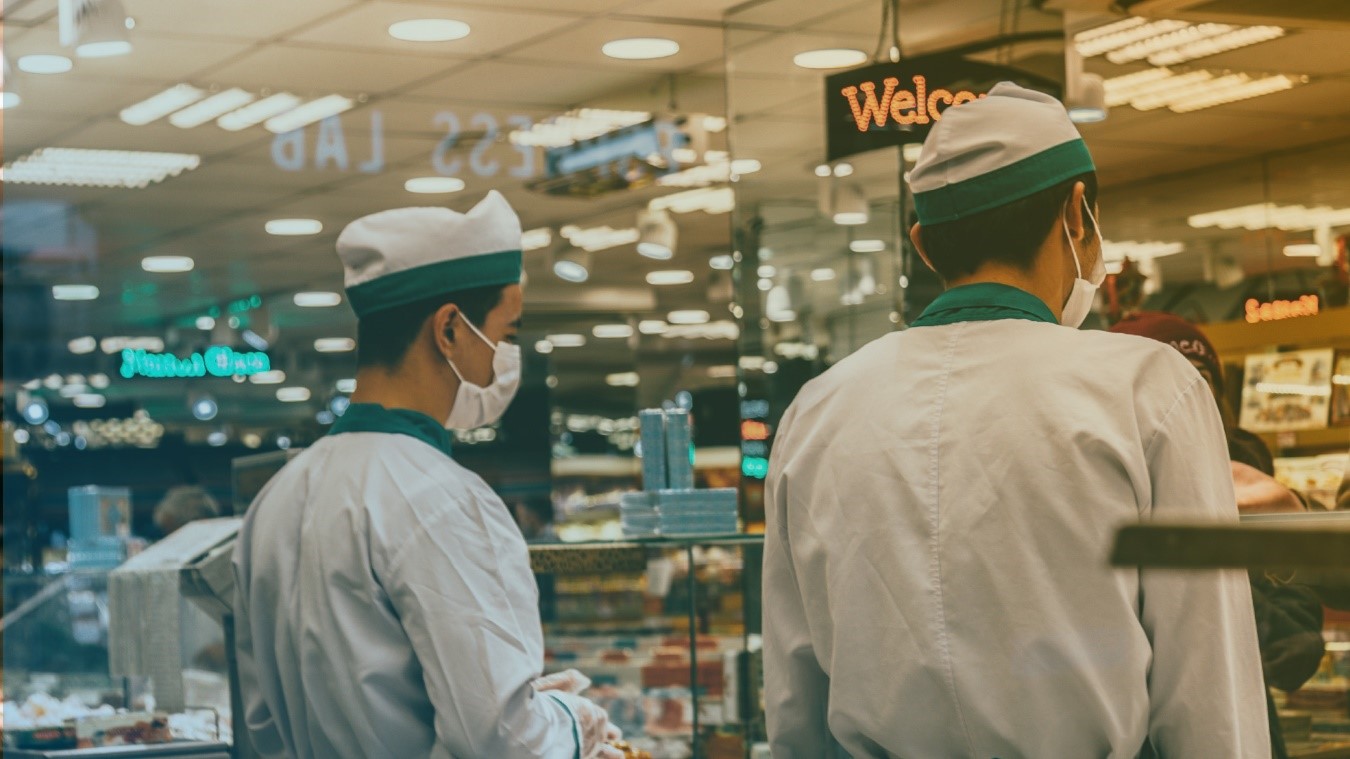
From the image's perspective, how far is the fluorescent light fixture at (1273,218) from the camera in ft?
24.7

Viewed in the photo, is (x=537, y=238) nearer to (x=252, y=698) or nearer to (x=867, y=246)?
(x=867, y=246)

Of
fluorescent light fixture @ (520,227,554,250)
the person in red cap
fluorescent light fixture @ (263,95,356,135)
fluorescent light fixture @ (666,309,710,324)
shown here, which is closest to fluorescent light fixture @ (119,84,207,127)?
fluorescent light fixture @ (263,95,356,135)

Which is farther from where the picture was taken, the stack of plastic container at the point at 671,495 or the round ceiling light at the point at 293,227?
the round ceiling light at the point at 293,227

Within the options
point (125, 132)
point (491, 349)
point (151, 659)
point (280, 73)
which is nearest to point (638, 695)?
point (151, 659)

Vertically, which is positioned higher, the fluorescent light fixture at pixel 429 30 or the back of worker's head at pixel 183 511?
the fluorescent light fixture at pixel 429 30

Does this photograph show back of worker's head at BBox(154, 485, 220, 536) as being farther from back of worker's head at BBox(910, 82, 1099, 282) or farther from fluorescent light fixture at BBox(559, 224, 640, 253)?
back of worker's head at BBox(910, 82, 1099, 282)

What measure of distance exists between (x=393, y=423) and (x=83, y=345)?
35.8 ft

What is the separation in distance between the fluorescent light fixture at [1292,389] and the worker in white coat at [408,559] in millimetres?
5492

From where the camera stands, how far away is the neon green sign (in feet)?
24.7

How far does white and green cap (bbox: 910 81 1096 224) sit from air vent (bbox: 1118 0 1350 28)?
2.97 metres

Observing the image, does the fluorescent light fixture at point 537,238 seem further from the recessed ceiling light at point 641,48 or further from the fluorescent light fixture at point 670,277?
the recessed ceiling light at point 641,48

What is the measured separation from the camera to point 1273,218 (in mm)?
7805

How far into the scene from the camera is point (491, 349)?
2188 mm

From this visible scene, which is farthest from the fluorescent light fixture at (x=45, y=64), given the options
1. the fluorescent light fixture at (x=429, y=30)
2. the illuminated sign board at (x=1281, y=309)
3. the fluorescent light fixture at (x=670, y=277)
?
the fluorescent light fixture at (x=670, y=277)
